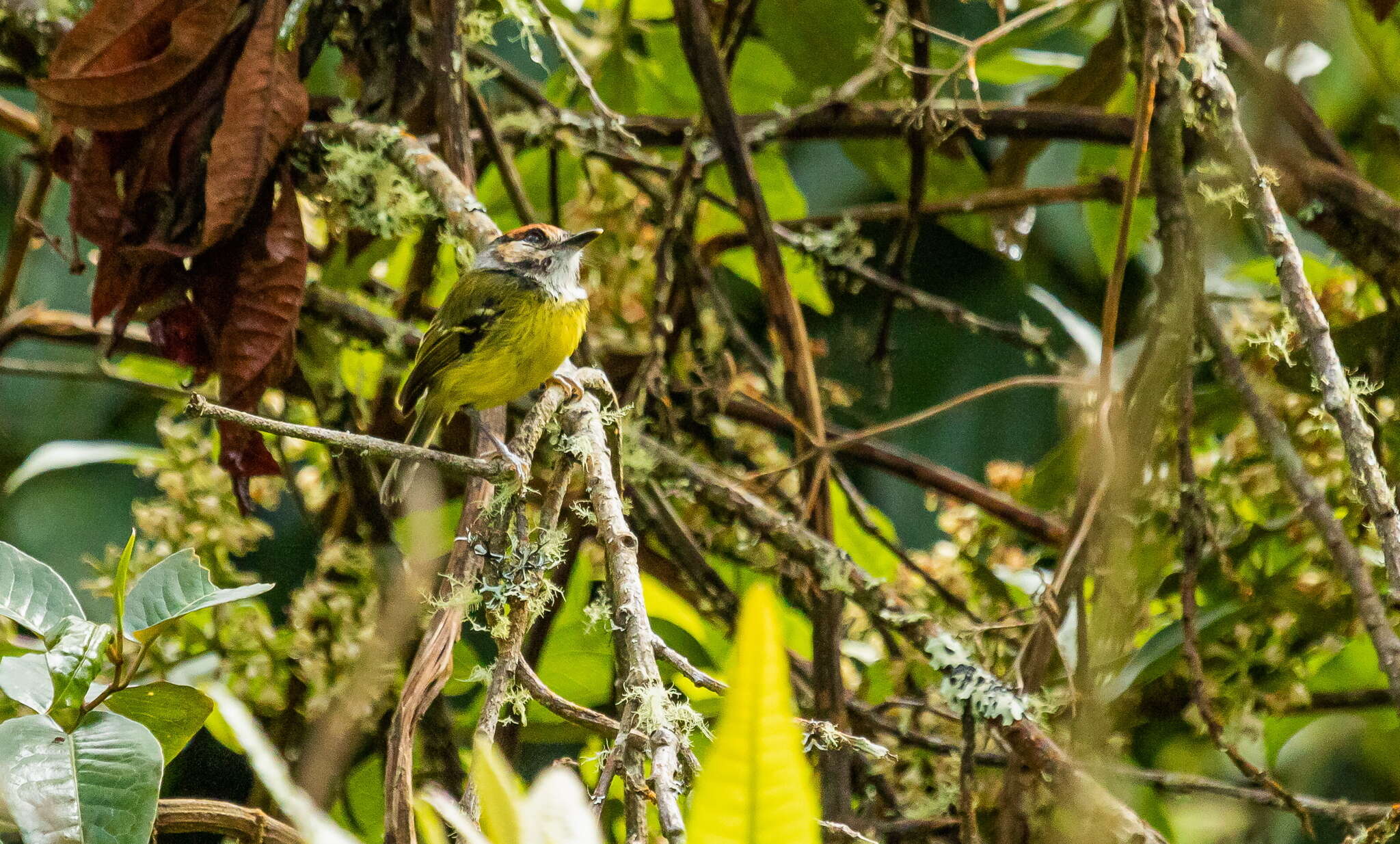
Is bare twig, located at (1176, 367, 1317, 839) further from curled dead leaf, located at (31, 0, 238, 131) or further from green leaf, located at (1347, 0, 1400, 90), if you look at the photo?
curled dead leaf, located at (31, 0, 238, 131)

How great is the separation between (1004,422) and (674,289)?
1.36 metres

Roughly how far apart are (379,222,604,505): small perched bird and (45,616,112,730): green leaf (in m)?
0.78

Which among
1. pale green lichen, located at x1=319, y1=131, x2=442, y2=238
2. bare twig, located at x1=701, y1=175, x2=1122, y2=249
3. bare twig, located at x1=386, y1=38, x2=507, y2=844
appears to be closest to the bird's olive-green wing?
pale green lichen, located at x1=319, y1=131, x2=442, y2=238

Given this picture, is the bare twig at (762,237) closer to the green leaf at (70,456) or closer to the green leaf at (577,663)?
the green leaf at (577,663)

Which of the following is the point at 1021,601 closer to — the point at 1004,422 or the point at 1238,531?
the point at 1238,531

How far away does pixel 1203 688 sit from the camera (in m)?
1.49

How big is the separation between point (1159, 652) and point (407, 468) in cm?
126

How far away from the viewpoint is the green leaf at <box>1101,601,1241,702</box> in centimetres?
177

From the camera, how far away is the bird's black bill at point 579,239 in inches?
87.0

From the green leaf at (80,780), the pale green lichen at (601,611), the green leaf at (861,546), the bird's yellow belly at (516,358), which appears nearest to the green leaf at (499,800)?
the pale green lichen at (601,611)

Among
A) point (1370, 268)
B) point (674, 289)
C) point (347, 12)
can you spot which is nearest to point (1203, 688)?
point (1370, 268)

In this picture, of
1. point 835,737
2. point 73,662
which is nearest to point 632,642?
point 835,737

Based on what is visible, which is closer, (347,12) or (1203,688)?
(1203,688)

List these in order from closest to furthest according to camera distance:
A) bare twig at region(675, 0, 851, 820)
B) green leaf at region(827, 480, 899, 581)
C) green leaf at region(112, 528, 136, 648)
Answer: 1. green leaf at region(112, 528, 136, 648)
2. bare twig at region(675, 0, 851, 820)
3. green leaf at region(827, 480, 899, 581)
